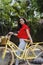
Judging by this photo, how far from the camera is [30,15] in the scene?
16.0 metres

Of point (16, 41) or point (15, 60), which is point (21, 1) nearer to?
point (16, 41)

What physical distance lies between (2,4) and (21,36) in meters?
7.27

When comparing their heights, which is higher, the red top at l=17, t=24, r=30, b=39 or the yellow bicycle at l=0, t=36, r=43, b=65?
the red top at l=17, t=24, r=30, b=39

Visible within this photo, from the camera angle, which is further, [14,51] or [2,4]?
[2,4]

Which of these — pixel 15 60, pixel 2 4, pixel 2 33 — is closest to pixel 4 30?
pixel 2 33

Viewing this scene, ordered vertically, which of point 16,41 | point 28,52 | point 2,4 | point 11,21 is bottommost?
point 16,41

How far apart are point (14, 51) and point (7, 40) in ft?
1.23

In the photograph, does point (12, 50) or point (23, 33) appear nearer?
point (12, 50)

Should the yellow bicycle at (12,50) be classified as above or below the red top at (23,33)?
below

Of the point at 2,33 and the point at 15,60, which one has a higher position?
the point at 15,60

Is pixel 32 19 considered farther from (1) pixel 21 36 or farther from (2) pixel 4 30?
(1) pixel 21 36

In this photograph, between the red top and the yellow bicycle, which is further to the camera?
the red top

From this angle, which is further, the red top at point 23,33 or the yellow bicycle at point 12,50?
the red top at point 23,33

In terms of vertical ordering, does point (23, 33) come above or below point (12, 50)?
above
